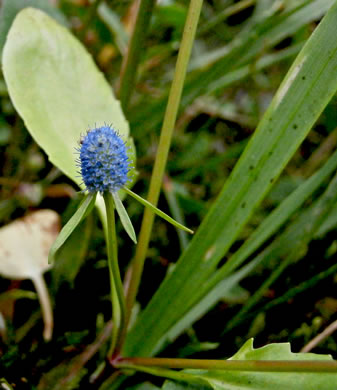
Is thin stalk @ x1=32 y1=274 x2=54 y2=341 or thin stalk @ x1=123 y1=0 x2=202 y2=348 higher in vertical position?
thin stalk @ x1=123 y1=0 x2=202 y2=348

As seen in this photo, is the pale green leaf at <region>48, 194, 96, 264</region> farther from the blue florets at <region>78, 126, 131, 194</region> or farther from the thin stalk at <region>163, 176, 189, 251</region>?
the thin stalk at <region>163, 176, 189, 251</region>

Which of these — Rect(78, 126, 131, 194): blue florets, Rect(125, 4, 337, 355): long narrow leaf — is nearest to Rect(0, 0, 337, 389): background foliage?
Rect(125, 4, 337, 355): long narrow leaf

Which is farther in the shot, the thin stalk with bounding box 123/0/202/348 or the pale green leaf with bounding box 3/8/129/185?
the pale green leaf with bounding box 3/8/129/185

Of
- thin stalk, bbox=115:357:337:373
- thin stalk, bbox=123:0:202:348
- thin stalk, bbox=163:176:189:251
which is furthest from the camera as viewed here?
thin stalk, bbox=163:176:189:251

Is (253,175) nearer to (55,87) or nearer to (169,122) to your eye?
(169,122)

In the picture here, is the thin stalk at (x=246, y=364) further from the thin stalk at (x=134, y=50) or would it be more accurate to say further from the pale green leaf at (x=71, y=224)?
the thin stalk at (x=134, y=50)

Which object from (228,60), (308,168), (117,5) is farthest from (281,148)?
(117,5)
